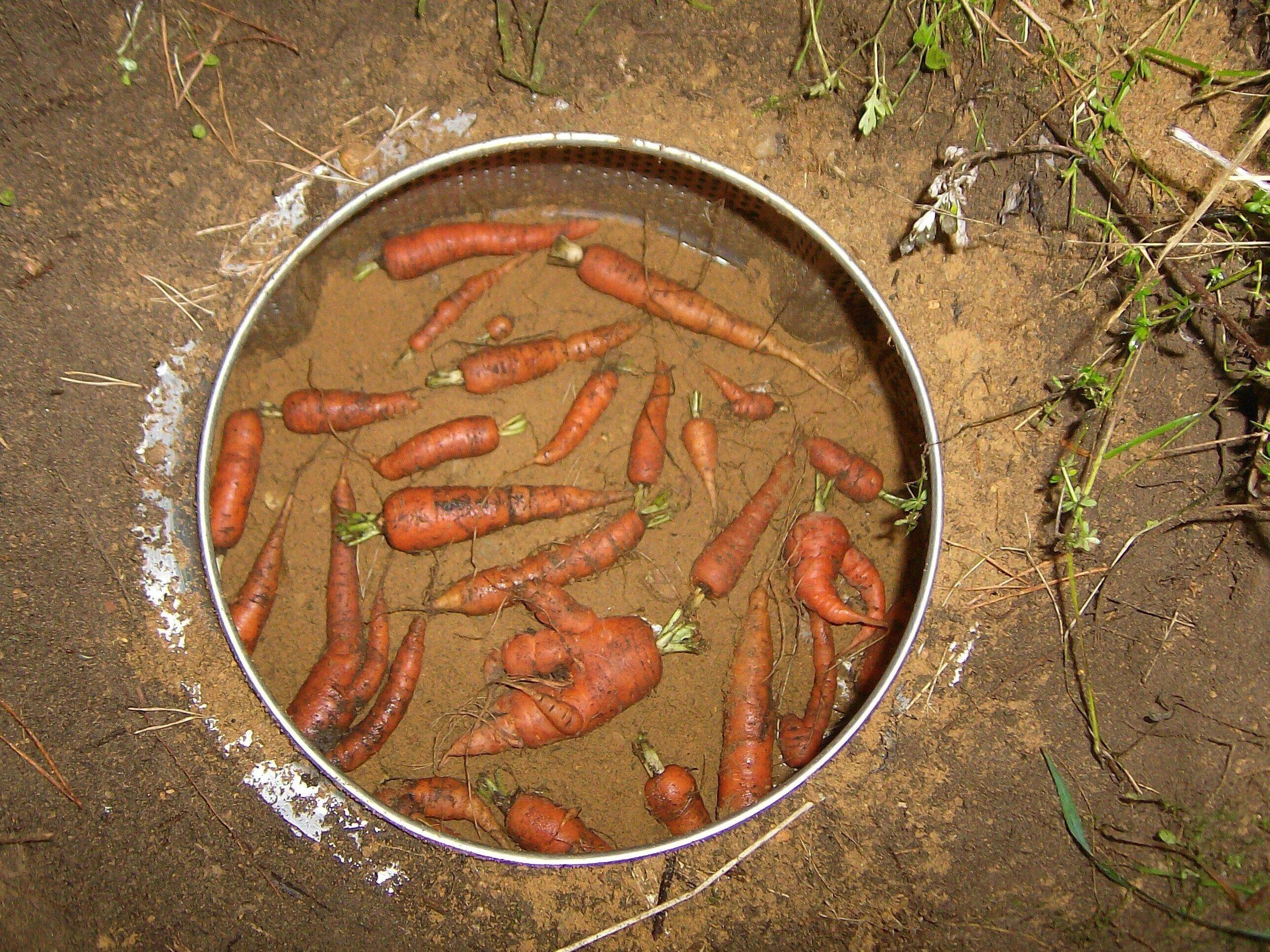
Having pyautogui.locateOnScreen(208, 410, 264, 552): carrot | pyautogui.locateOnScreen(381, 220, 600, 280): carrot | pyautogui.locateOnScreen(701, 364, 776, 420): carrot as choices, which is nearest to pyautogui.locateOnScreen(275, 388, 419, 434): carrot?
pyautogui.locateOnScreen(208, 410, 264, 552): carrot

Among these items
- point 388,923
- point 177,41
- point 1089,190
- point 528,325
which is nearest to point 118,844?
point 388,923

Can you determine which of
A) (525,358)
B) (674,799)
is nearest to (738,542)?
(674,799)

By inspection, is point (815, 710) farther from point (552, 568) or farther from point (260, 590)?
point (260, 590)

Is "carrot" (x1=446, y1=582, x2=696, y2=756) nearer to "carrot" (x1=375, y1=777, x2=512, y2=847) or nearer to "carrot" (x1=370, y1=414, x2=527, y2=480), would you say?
"carrot" (x1=375, y1=777, x2=512, y2=847)

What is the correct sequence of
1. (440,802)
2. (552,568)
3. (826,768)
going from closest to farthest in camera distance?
(826,768), (440,802), (552,568)

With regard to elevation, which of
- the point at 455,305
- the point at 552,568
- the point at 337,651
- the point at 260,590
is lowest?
the point at 337,651

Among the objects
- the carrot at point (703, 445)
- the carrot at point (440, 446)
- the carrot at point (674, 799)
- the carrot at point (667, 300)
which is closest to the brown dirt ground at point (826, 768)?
the carrot at point (674, 799)
